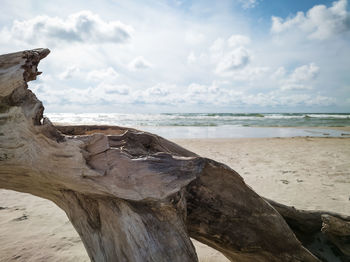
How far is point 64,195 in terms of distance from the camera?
2.00m

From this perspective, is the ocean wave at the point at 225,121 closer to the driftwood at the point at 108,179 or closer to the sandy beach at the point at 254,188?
the sandy beach at the point at 254,188

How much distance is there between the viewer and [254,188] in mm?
5371

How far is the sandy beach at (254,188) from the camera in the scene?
3.06 meters

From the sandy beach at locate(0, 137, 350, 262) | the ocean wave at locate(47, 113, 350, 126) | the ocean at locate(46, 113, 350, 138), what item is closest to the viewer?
the sandy beach at locate(0, 137, 350, 262)

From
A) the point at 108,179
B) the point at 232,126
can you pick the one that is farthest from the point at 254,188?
the point at 232,126

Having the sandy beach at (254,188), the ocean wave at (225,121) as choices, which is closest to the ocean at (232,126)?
the ocean wave at (225,121)

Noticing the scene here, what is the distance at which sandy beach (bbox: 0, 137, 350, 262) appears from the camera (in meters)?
3.06

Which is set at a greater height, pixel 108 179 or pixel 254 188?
pixel 108 179

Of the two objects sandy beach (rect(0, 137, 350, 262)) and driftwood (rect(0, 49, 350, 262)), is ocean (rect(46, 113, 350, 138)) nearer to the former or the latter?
driftwood (rect(0, 49, 350, 262))

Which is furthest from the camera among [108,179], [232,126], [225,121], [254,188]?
[225,121]

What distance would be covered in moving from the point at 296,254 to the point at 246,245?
0.52m

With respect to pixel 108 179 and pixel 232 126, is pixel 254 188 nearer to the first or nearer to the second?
pixel 108 179

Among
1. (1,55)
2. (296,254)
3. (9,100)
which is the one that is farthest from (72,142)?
(296,254)

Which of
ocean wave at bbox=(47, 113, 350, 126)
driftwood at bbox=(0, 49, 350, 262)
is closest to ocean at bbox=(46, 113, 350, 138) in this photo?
ocean wave at bbox=(47, 113, 350, 126)
